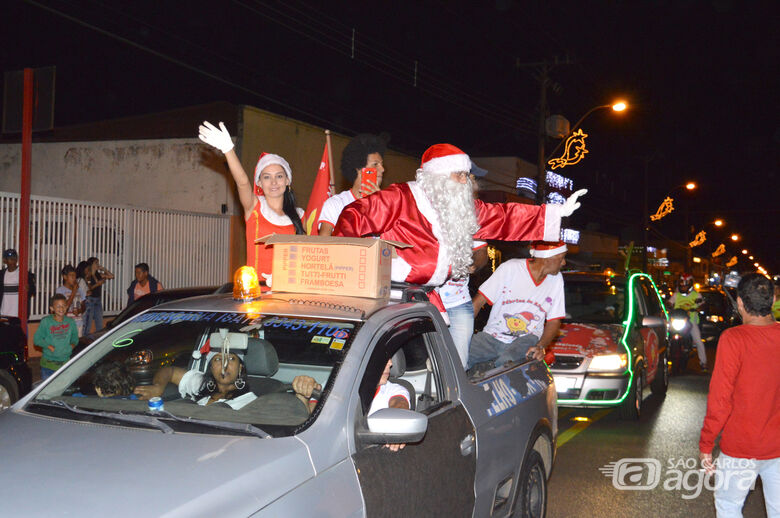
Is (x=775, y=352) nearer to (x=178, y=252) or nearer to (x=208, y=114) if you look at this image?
(x=178, y=252)

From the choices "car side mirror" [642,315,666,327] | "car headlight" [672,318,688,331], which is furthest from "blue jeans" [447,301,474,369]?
"car headlight" [672,318,688,331]

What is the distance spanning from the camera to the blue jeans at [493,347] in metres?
6.33

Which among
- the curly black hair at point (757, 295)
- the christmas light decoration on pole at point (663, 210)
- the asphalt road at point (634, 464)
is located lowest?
the asphalt road at point (634, 464)

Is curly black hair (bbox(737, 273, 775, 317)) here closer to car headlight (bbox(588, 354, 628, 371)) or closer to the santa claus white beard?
the santa claus white beard

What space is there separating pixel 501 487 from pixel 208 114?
20665mm

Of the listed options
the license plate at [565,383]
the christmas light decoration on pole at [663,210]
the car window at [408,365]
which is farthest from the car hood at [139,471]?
the christmas light decoration on pole at [663,210]

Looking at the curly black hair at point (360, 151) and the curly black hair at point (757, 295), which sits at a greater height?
the curly black hair at point (360, 151)

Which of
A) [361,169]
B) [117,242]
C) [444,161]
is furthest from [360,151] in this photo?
[117,242]

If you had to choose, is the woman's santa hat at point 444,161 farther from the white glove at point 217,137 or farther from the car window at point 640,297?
the car window at point 640,297

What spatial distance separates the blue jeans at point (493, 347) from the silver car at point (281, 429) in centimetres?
166

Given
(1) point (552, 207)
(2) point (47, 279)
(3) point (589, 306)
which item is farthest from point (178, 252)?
(1) point (552, 207)

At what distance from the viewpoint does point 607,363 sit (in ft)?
27.2

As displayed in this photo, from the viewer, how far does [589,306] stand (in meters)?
9.54

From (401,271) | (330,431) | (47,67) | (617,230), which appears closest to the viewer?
(330,431)
